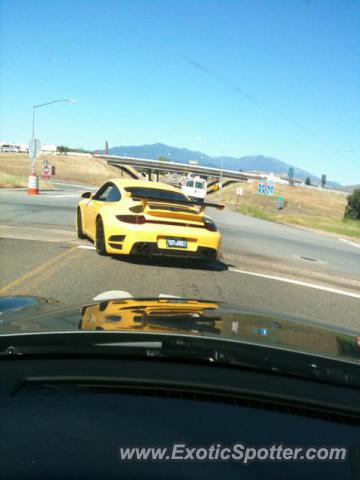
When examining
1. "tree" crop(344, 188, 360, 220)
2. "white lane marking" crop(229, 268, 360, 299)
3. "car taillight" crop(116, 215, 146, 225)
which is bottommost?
"tree" crop(344, 188, 360, 220)

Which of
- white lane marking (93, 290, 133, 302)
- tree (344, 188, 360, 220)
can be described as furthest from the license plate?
tree (344, 188, 360, 220)

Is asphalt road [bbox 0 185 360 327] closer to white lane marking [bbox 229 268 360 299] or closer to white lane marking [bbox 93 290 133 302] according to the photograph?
white lane marking [bbox 229 268 360 299]

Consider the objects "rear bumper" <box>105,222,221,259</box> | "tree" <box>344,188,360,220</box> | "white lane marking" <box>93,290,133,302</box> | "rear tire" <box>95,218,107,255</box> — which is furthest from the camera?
"tree" <box>344,188,360,220</box>

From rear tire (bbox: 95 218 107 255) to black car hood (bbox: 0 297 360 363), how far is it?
5.74 m

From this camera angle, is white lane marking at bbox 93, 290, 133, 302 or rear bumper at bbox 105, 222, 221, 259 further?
rear bumper at bbox 105, 222, 221, 259

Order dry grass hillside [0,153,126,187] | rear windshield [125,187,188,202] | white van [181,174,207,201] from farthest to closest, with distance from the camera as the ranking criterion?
dry grass hillside [0,153,126,187], white van [181,174,207,201], rear windshield [125,187,188,202]

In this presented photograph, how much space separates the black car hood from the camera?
275 centimetres

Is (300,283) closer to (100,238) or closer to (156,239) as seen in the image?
(156,239)

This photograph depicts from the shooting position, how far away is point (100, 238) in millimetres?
9852

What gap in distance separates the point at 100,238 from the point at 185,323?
695cm

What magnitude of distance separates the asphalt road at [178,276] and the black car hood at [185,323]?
271cm

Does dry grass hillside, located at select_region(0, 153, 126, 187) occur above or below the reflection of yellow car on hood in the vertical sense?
below

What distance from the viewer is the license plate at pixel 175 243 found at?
9.06 metres

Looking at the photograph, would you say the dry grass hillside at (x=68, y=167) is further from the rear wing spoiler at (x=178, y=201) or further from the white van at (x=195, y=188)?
the rear wing spoiler at (x=178, y=201)
